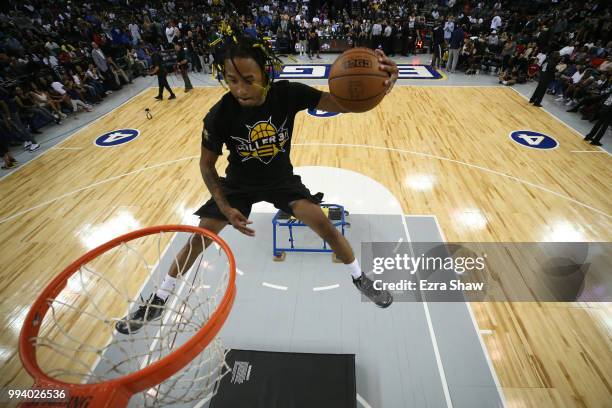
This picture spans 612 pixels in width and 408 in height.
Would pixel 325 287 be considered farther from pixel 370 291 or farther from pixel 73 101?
pixel 73 101

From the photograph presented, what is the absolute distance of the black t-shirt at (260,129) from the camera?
245 cm

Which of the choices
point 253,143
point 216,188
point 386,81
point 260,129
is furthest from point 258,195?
point 386,81

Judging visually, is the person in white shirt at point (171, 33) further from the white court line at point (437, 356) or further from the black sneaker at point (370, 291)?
the white court line at point (437, 356)

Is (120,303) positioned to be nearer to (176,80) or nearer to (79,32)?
(176,80)

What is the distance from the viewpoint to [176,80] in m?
12.6

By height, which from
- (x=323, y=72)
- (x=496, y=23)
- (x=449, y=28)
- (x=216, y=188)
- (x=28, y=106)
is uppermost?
(x=216, y=188)

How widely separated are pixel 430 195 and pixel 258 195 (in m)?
3.68

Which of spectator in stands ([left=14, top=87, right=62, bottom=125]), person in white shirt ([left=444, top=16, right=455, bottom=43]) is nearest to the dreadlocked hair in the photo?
spectator in stands ([left=14, top=87, right=62, bottom=125])

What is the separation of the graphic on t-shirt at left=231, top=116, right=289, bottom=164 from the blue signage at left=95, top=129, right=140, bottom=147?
6539 mm

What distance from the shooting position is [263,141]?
8.41 feet

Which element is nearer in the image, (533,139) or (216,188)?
(216,188)

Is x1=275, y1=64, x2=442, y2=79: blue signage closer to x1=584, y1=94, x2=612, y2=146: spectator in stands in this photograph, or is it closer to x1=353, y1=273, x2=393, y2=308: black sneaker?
x1=584, y1=94, x2=612, y2=146: spectator in stands

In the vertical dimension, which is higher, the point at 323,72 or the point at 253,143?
the point at 253,143

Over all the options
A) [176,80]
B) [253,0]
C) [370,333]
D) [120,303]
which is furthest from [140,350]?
[253,0]
